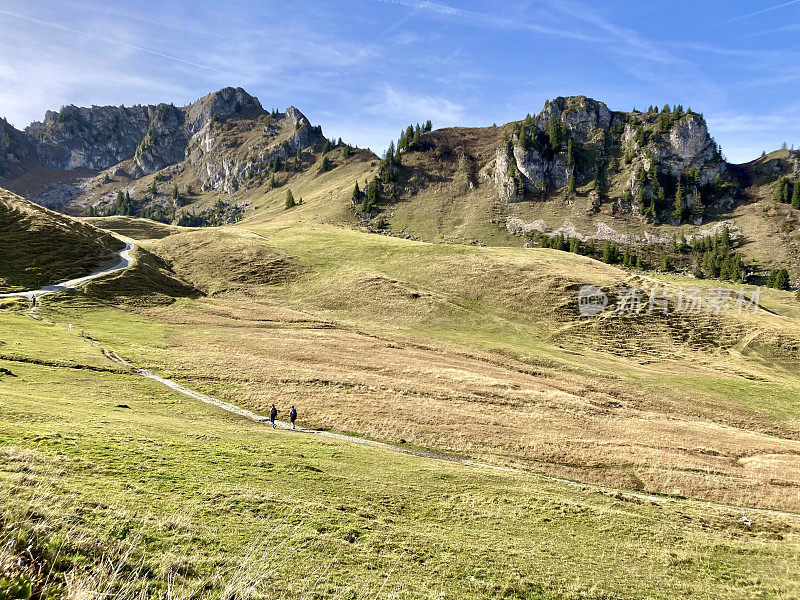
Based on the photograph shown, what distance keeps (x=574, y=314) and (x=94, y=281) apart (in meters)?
110

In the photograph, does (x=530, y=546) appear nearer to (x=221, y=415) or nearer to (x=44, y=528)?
(x=44, y=528)

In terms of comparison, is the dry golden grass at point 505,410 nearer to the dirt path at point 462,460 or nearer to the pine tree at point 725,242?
the dirt path at point 462,460

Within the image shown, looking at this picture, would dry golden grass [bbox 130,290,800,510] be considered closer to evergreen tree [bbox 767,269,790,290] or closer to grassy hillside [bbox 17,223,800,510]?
grassy hillside [bbox 17,223,800,510]

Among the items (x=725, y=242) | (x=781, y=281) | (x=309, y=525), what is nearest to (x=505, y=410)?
(x=309, y=525)

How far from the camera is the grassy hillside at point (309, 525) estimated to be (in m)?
8.14

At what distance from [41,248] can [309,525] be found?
11393 cm

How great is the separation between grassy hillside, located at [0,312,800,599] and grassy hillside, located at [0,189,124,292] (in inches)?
2907

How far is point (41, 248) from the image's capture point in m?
91.1

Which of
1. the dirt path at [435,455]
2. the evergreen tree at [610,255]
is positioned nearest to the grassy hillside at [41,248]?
the dirt path at [435,455]

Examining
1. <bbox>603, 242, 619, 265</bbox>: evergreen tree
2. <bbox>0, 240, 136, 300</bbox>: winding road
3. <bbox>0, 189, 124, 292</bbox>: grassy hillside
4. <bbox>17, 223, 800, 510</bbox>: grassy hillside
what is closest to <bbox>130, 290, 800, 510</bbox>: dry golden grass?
<bbox>17, 223, 800, 510</bbox>: grassy hillside

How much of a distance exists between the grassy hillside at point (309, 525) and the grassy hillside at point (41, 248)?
73.8 meters

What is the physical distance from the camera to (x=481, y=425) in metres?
36.0

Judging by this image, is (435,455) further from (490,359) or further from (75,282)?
(75,282)

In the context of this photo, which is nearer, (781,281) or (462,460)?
(462,460)
